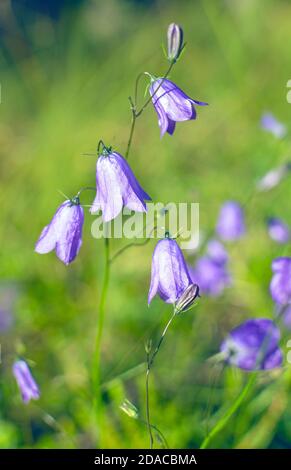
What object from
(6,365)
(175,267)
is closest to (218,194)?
(6,365)

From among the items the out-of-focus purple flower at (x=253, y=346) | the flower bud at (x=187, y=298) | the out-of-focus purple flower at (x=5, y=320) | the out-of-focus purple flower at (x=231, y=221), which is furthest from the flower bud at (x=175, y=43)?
the out-of-focus purple flower at (x=5, y=320)

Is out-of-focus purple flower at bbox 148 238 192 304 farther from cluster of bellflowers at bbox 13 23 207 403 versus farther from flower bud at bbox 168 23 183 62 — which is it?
flower bud at bbox 168 23 183 62

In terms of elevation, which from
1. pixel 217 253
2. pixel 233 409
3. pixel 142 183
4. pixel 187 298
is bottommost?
pixel 233 409

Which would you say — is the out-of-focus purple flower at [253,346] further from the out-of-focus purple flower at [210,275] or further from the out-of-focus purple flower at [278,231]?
the out-of-focus purple flower at [210,275]

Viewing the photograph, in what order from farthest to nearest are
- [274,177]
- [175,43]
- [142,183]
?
[142,183]
[274,177]
[175,43]

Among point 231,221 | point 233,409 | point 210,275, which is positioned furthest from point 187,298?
point 231,221

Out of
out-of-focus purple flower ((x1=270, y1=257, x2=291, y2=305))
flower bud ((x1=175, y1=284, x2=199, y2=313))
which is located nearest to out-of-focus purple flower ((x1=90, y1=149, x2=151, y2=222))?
flower bud ((x1=175, y1=284, x2=199, y2=313))

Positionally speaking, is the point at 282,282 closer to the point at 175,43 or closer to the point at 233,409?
the point at 233,409
